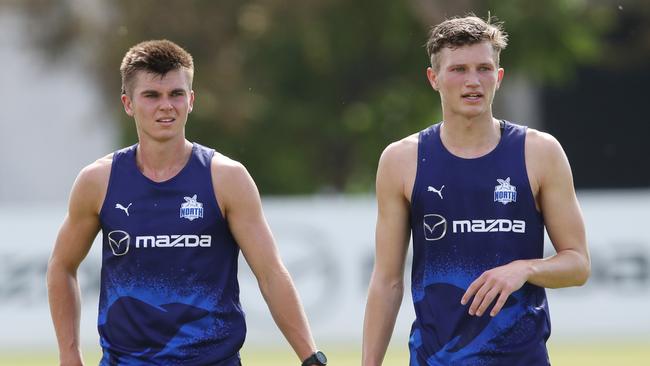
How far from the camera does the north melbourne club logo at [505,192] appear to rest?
5.87 metres

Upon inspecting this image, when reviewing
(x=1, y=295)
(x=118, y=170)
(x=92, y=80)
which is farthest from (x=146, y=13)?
(x=118, y=170)

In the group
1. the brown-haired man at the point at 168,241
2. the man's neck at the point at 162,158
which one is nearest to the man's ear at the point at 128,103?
the brown-haired man at the point at 168,241

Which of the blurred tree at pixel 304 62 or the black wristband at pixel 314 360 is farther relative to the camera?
the blurred tree at pixel 304 62

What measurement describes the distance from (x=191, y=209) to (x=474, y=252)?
124 centimetres

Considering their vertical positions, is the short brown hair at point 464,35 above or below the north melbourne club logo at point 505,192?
above

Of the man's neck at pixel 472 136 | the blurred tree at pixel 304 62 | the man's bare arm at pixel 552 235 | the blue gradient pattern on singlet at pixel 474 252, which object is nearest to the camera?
the man's bare arm at pixel 552 235

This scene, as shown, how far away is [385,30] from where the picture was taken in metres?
26.8

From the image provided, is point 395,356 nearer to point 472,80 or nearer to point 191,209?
point 191,209

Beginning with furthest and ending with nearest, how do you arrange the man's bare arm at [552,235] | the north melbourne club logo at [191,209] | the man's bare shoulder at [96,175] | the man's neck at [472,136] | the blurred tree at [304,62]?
the blurred tree at [304,62] < the man's bare shoulder at [96,175] < the north melbourne club logo at [191,209] < the man's neck at [472,136] < the man's bare arm at [552,235]

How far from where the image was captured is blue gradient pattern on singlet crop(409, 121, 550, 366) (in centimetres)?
582

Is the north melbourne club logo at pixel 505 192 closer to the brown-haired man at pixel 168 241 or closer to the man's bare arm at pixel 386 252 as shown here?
the man's bare arm at pixel 386 252

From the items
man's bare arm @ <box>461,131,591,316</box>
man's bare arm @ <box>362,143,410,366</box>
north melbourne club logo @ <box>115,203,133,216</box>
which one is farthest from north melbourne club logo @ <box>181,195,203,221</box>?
man's bare arm @ <box>461,131,591,316</box>

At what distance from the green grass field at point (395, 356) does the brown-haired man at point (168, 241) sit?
7.01m

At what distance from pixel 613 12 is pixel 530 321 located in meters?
24.1
